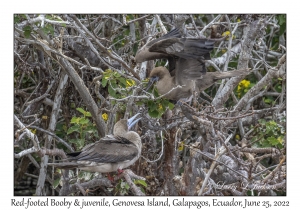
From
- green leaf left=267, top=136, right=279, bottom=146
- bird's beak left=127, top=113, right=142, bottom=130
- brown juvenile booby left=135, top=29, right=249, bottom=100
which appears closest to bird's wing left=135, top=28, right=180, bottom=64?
brown juvenile booby left=135, top=29, right=249, bottom=100

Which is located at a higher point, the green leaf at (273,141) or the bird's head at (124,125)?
the bird's head at (124,125)

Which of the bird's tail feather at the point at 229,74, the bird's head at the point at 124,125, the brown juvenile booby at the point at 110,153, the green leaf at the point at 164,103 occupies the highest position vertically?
the bird's tail feather at the point at 229,74

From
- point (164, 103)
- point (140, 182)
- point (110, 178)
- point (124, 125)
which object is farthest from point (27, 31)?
point (140, 182)

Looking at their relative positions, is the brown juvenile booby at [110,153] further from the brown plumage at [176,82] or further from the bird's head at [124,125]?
the brown plumage at [176,82]

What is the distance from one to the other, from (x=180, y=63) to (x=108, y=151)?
1.54 m

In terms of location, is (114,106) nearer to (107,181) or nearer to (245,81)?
(107,181)

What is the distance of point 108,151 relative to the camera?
5531 mm

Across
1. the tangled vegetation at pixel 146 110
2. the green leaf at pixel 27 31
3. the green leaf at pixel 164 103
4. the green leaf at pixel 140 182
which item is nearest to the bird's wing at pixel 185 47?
the tangled vegetation at pixel 146 110

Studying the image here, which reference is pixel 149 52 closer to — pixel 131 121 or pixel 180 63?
pixel 180 63

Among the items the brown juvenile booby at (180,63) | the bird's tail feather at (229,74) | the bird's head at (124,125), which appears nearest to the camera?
the bird's head at (124,125)

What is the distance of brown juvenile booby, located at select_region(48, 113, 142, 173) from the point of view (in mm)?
5347

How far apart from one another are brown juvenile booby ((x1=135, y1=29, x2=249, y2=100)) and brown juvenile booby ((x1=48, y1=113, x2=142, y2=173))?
0.59m

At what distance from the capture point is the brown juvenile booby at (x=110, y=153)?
5.35 meters
